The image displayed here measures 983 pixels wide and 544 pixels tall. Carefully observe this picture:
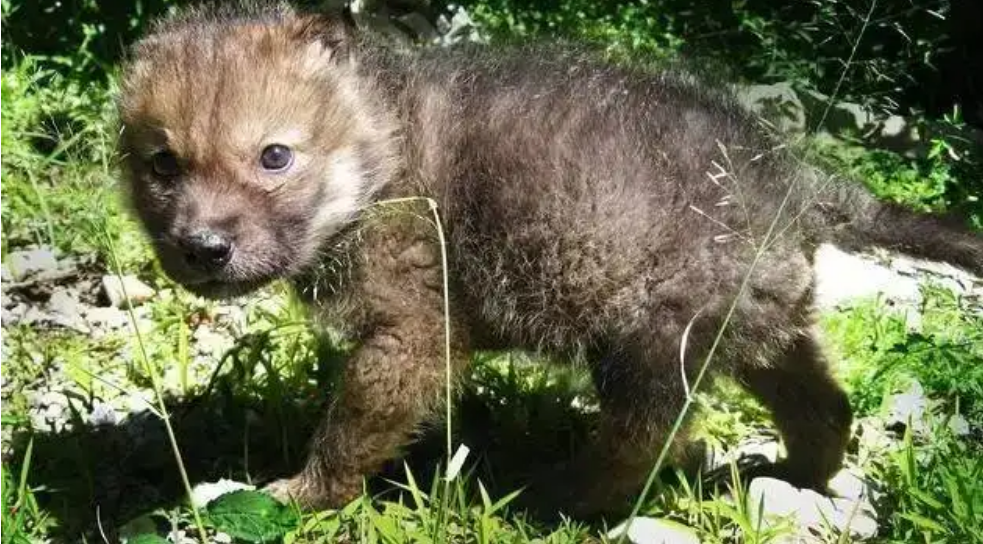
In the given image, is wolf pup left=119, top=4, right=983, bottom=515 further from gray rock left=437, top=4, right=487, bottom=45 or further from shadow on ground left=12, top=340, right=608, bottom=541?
gray rock left=437, top=4, right=487, bottom=45

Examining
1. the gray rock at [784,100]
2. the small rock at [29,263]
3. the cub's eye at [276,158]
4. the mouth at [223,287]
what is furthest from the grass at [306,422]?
the gray rock at [784,100]

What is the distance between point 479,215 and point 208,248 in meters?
0.72

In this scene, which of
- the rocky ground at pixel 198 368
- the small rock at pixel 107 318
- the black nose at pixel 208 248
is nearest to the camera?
the black nose at pixel 208 248

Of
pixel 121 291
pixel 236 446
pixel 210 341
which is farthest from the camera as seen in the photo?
pixel 121 291

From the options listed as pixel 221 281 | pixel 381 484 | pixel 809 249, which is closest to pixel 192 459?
pixel 381 484

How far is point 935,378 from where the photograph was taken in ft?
13.5

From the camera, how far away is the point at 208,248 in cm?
327

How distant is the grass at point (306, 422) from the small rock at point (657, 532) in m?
0.05

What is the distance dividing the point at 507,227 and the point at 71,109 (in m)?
3.22

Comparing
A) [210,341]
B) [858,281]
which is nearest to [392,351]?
[210,341]

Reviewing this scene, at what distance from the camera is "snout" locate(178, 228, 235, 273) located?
3.26 m

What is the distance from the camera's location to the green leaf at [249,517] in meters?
3.28

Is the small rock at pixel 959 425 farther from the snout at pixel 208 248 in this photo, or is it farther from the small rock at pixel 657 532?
the snout at pixel 208 248

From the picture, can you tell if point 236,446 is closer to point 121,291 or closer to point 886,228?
point 121,291
